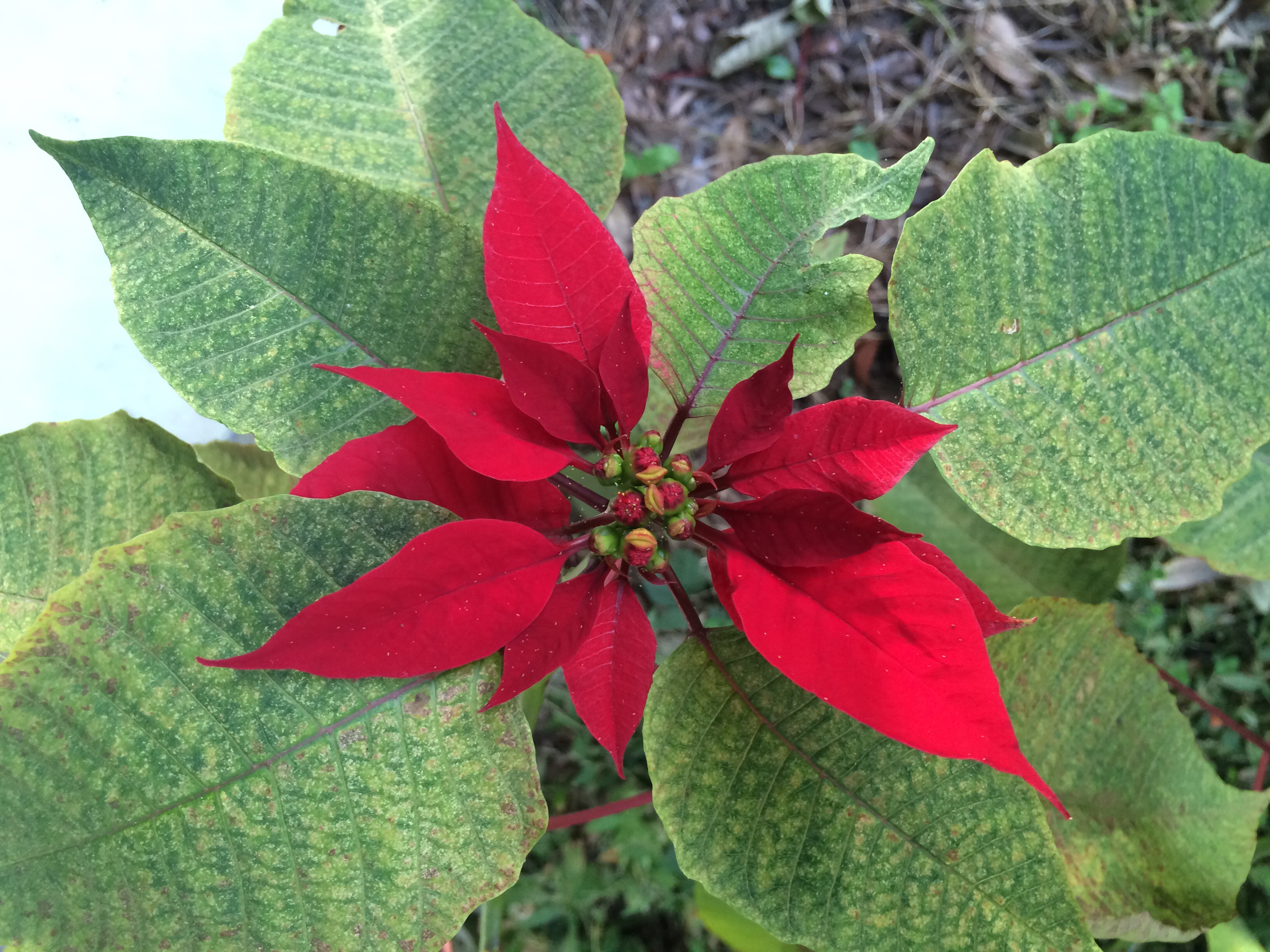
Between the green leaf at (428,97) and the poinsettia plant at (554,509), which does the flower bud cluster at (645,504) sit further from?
the green leaf at (428,97)

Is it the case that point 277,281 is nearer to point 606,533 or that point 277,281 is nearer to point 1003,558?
point 606,533

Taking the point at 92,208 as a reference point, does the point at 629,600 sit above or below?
below

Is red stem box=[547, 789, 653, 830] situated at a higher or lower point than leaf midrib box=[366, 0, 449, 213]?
lower

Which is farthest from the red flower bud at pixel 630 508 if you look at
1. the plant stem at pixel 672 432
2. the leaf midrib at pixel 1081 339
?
the leaf midrib at pixel 1081 339

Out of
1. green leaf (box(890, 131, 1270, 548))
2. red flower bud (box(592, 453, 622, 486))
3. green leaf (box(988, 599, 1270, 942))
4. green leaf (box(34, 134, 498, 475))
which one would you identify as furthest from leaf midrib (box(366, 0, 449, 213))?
green leaf (box(988, 599, 1270, 942))

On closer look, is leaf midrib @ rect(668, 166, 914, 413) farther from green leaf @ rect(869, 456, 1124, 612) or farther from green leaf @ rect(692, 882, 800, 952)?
green leaf @ rect(692, 882, 800, 952)

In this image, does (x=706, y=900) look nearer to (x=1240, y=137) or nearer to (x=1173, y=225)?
(x=1173, y=225)

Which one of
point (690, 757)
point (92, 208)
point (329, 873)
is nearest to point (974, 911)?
point (690, 757)
